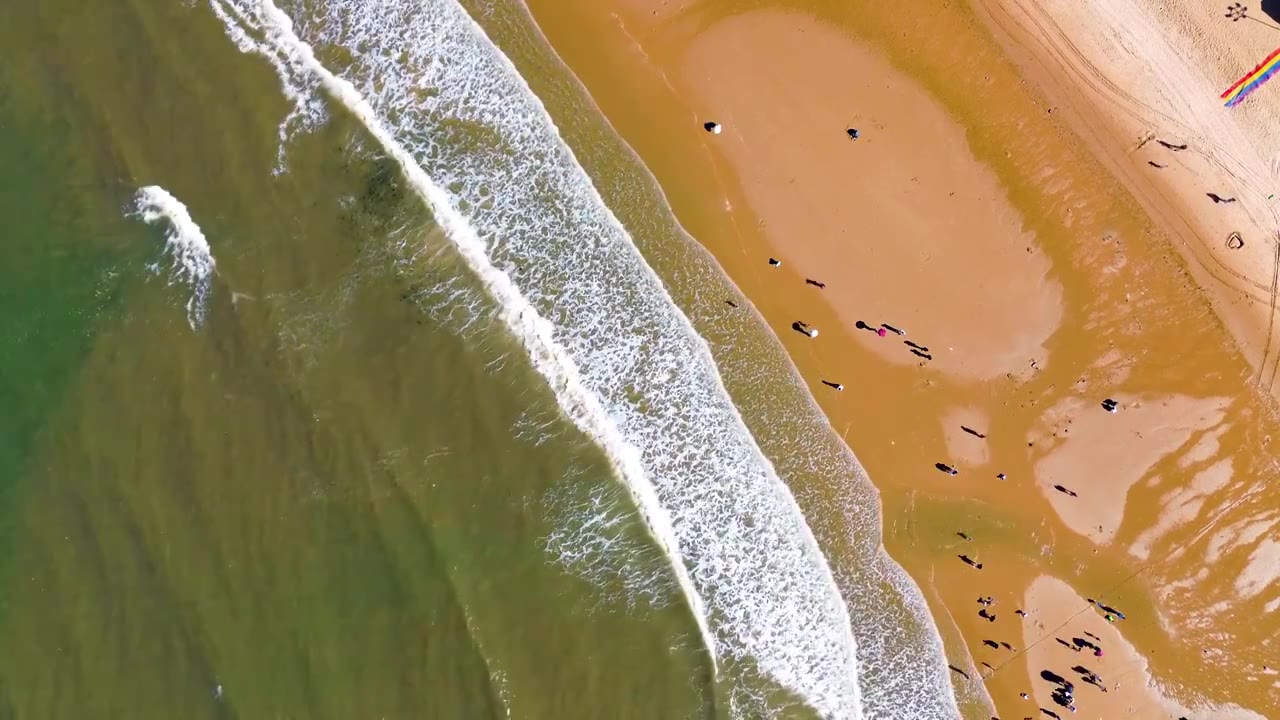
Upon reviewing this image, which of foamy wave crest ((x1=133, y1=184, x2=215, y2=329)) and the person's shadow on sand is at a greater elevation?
foamy wave crest ((x1=133, y1=184, x2=215, y2=329))

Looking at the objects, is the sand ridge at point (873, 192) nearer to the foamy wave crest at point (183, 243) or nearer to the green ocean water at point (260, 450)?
the green ocean water at point (260, 450)

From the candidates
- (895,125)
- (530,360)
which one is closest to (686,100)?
(895,125)

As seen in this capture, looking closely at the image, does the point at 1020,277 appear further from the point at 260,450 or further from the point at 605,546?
the point at 260,450

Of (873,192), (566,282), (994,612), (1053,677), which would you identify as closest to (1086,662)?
(1053,677)

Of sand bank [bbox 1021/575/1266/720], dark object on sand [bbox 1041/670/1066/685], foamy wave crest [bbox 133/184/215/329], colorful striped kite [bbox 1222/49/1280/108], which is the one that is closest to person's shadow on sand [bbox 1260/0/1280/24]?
colorful striped kite [bbox 1222/49/1280/108]

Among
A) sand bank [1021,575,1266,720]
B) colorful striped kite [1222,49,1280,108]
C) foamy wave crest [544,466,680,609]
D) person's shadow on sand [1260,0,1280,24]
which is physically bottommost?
sand bank [1021,575,1266,720]

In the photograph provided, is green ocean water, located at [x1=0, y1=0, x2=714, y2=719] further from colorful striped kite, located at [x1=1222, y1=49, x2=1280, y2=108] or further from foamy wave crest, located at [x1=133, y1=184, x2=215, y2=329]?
colorful striped kite, located at [x1=1222, y1=49, x2=1280, y2=108]

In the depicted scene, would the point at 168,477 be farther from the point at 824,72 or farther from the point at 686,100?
the point at 824,72

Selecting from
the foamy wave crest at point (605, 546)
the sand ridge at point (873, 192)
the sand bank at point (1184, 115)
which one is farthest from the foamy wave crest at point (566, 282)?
the sand bank at point (1184, 115)
